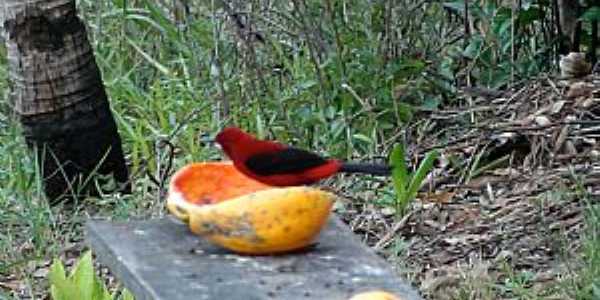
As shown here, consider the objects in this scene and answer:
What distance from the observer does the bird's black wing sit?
10.7 feet

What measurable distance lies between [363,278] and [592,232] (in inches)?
61.4

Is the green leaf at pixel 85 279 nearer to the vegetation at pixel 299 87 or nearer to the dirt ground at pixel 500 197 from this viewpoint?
the dirt ground at pixel 500 197

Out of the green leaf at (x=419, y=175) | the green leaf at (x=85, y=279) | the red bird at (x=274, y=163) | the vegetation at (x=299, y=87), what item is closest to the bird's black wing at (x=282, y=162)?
the red bird at (x=274, y=163)

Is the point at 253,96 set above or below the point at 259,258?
below

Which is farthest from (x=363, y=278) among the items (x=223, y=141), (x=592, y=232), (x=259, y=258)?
(x=592, y=232)

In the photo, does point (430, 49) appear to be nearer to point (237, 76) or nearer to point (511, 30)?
point (511, 30)

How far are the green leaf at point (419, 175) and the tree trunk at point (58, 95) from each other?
1295 millimetres

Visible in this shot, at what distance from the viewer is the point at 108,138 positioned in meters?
5.97

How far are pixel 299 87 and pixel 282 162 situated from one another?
312cm

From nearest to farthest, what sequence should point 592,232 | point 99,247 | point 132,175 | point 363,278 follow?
1. point 363,278
2. point 99,247
3. point 592,232
4. point 132,175

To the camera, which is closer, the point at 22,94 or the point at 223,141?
the point at 223,141

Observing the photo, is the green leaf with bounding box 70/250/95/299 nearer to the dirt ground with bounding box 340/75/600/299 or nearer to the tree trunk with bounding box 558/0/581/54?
the dirt ground with bounding box 340/75/600/299

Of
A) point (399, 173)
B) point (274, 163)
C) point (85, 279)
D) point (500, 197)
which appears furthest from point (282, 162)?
point (500, 197)

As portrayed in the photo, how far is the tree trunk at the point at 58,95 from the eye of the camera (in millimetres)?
5684
